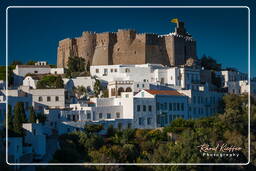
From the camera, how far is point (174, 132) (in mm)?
26609

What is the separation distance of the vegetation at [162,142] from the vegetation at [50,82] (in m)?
6.38

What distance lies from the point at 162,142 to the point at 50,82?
9.21m

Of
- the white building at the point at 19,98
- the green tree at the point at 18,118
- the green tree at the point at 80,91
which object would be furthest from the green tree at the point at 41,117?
the green tree at the point at 80,91

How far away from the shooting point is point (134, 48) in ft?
125

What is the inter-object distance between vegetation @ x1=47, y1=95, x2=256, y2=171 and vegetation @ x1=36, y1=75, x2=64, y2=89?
638 centimetres

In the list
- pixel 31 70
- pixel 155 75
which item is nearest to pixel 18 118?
pixel 155 75

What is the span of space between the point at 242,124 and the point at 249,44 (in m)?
11.8

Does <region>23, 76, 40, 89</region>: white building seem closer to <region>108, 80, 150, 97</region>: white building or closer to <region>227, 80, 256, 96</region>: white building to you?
<region>108, 80, 150, 97</region>: white building

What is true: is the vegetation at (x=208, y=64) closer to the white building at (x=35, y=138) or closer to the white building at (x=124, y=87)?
the white building at (x=124, y=87)

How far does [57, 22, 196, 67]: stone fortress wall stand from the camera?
124ft

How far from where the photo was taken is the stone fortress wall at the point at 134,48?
1486 inches

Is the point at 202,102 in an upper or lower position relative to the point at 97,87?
lower

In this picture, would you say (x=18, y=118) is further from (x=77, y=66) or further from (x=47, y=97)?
(x=77, y=66)

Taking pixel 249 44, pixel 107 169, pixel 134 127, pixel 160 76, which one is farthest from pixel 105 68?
pixel 249 44
